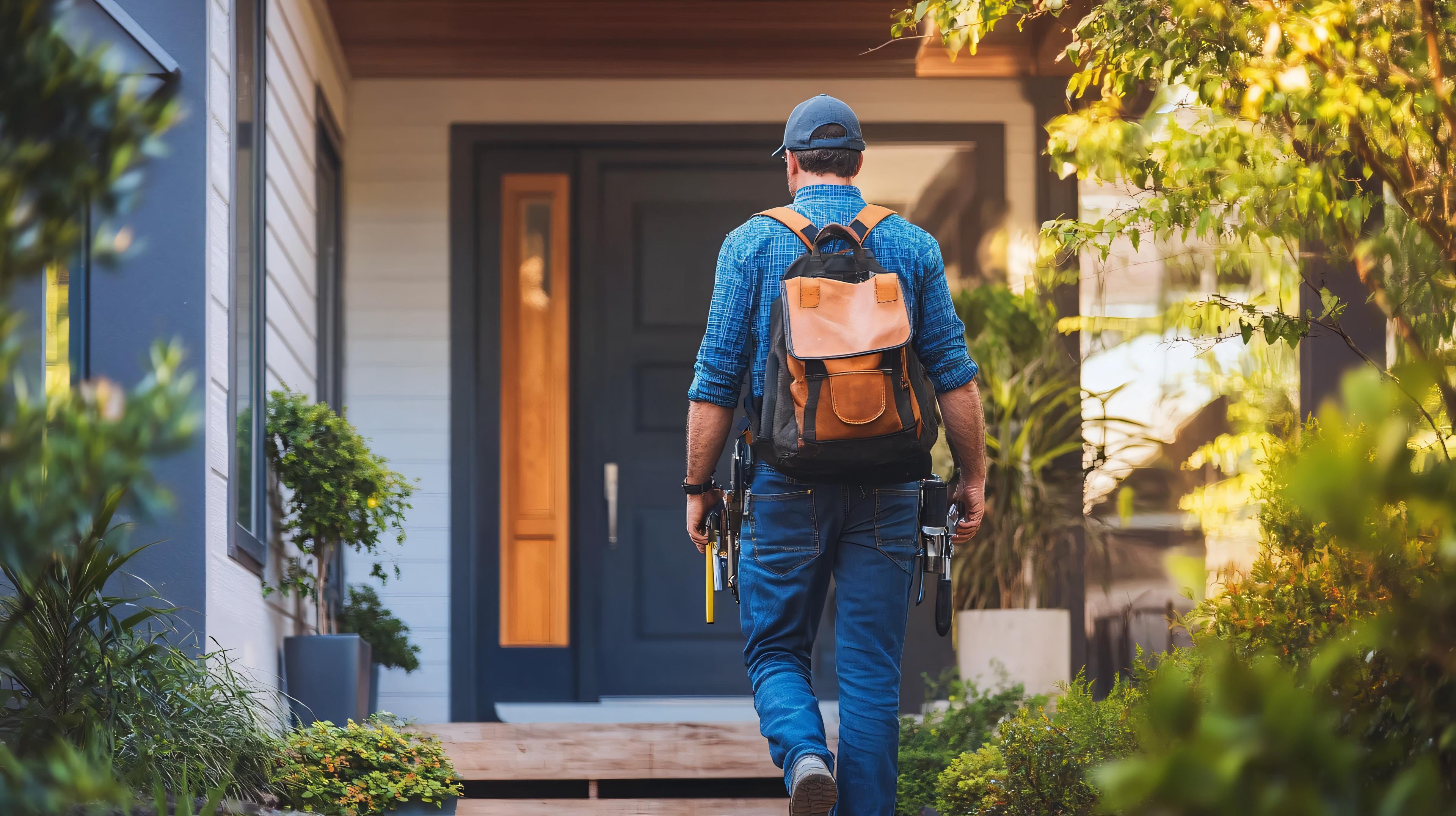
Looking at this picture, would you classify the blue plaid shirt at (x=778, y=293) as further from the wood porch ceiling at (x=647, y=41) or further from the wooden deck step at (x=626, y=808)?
the wood porch ceiling at (x=647, y=41)

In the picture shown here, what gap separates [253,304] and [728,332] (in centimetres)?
161

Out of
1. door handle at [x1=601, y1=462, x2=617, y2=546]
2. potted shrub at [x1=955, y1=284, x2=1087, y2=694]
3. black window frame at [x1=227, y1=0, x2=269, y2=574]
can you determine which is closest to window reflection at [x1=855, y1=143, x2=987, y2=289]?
potted shrub at [x1=955, y1=284, x2=1087, y2=694]

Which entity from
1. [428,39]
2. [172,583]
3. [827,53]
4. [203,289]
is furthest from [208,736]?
[827,53]

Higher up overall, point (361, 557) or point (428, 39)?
point (428, 39)

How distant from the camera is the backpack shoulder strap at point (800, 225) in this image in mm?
2660

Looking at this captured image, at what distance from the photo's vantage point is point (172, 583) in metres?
2.97

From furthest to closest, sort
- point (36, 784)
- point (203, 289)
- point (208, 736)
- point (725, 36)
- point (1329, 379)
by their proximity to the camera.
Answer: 1. point (725, 36)
2. point (1329, 379)
3. point (203, 289)
4. point (208, 736)
5. point (36, 784)

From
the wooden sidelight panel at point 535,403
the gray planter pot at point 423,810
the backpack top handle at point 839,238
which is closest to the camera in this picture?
the backpack top handle at point 839,238

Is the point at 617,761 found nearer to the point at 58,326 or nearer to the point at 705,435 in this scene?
the point at 705,435

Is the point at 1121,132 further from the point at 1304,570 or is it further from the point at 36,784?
the point at 36,784

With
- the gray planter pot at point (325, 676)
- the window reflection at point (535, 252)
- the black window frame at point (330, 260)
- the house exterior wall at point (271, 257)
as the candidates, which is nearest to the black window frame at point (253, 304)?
the house exterior wall at point (271, 257)

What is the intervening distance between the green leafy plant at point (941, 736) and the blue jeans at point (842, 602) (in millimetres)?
941

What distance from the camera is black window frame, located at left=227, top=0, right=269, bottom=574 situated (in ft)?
11.1

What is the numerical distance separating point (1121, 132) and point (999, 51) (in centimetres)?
255
